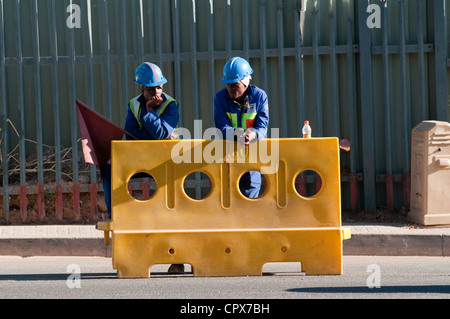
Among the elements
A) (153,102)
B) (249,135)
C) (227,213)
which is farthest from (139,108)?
(227,213)

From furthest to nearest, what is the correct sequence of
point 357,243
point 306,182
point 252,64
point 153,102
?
point 252,64, point 306,182, point 357,243, point 153,102

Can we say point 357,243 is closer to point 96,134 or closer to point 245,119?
point 245,119

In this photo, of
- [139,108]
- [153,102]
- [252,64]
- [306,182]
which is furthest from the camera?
[252,64]

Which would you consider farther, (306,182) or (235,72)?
(306,182)

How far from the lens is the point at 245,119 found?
834cm

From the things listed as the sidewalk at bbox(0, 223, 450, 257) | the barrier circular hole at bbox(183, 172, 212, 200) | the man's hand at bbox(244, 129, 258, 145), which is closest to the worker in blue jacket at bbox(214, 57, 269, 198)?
the man's hand at bbox(244, 129, 258, 145)

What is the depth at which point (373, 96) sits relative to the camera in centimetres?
1162

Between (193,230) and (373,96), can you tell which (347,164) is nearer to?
(373,96)

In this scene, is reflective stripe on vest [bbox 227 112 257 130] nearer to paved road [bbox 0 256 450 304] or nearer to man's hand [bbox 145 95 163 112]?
man's hand [bbox 145 95 163 112]

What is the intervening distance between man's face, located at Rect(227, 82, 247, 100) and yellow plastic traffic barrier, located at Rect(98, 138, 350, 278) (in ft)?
1.82

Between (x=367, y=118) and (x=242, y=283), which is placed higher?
(x=367, y=118)

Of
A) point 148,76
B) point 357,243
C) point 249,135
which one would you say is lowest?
point 357,243

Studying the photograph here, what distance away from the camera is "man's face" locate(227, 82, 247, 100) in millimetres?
8272

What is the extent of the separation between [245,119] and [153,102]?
2.75 ft
